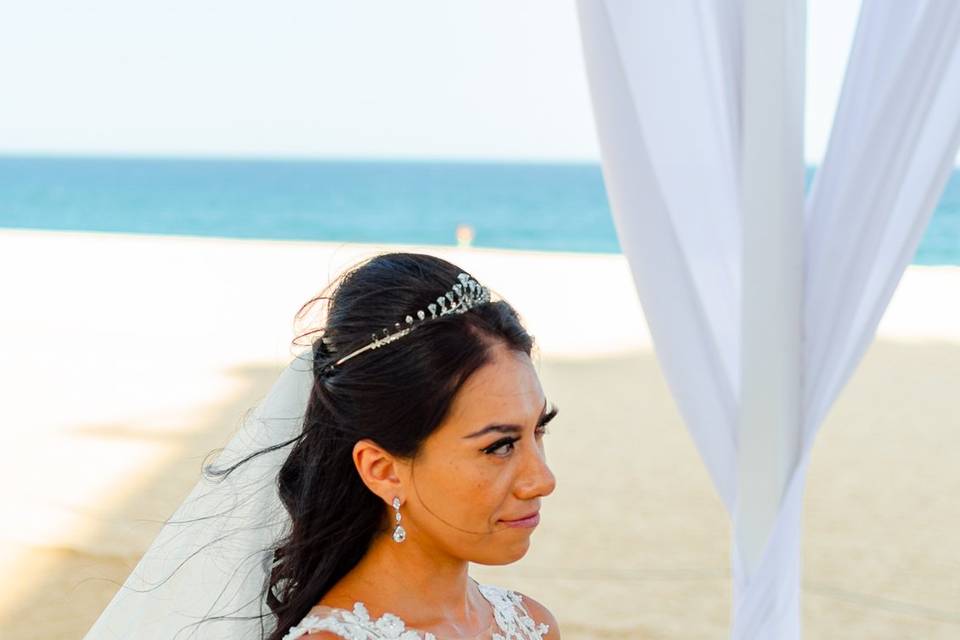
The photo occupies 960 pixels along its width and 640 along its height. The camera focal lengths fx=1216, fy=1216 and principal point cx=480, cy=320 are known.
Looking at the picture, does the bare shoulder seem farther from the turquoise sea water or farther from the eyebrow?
the turquoise sea water

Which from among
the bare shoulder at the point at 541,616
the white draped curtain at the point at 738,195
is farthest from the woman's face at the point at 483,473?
the white draped curtain at the point at 738,195

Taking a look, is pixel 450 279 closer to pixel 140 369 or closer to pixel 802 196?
pixel 802 196

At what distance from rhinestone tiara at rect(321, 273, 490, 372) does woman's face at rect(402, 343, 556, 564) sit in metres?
0.10

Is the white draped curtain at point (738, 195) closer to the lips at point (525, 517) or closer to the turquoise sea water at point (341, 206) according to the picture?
the lips at point (525, 517)

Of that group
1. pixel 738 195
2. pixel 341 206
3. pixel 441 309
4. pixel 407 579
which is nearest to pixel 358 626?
pixel 407 579

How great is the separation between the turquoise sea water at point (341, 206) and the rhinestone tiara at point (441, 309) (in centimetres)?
2730

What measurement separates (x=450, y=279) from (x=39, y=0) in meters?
48.3

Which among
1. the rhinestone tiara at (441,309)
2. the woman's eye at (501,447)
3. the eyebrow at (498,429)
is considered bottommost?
the woman's eye at (501,447)

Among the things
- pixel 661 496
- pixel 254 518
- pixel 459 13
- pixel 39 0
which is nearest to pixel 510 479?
pixel 254 518

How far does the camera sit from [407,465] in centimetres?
146

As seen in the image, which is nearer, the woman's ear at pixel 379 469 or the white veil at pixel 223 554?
the woman's ear at pixel 379 469

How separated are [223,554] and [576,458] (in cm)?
450

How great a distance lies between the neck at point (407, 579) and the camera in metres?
1.51

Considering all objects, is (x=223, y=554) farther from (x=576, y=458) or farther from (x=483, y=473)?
(x=576, y=458)
